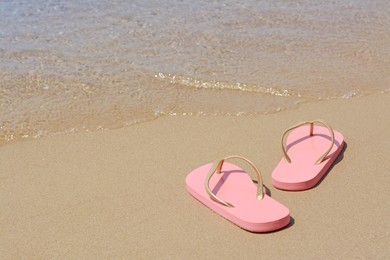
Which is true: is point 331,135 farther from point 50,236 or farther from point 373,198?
point 50,236

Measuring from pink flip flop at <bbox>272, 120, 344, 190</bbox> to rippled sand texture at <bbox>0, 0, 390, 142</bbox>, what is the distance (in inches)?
20.5

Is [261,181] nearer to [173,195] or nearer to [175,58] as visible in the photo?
[173,195]

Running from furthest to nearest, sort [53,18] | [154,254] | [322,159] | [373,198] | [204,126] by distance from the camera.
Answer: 1. [53,18]
2. [204,126]
3. [322,159]
4. [373,198]
5. [154,254]

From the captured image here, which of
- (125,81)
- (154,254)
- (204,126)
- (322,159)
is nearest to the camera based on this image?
(154,254)

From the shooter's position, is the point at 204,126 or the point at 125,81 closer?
the point at 204,126

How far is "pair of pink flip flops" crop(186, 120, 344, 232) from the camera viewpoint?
266cm

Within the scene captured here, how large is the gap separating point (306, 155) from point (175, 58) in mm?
1690

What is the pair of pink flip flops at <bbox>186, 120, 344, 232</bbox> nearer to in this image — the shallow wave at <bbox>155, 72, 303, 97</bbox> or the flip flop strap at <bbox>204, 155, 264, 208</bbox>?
the flip flop strap at <bbox>204, 155, 264, 208</bbox>

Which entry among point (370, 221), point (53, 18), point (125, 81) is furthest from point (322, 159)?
point (53, 18)

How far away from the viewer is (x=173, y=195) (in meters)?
2.93

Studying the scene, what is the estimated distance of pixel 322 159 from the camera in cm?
307

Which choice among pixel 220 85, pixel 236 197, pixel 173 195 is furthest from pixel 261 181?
pixel 220 85

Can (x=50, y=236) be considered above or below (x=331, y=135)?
below

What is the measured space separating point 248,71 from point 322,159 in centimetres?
142
